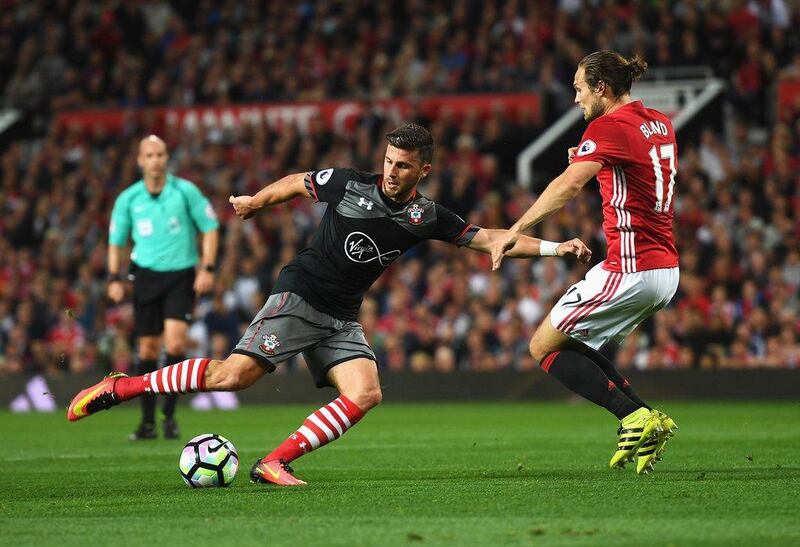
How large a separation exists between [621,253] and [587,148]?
0.65 meters

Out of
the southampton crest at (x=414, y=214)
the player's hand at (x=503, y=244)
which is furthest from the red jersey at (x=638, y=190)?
the southampton crest at (x=414, y=214)

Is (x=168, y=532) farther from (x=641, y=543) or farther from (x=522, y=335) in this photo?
(x=522, y=335)

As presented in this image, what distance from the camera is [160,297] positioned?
36.1 ft

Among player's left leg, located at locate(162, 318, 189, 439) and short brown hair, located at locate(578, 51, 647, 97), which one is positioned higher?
short brown hair, located at locate(578, 51, 647, 97)

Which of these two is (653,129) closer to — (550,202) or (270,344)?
(550,202)

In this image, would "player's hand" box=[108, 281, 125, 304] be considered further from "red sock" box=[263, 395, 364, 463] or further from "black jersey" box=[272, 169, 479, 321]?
"red sock" box=[263, 395, 364, 463]

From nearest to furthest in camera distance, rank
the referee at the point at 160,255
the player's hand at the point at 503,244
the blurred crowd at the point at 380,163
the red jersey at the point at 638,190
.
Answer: the player's hand at the point at 503,244
the red jersey at the point at 638,190
the referee at the point at 160,255
the blurred crowd at the point at 380,163

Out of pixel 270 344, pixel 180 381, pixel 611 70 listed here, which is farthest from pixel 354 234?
pixel 611 70

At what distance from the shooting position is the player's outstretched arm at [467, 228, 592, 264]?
6875 mm

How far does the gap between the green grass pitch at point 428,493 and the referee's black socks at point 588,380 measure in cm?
38

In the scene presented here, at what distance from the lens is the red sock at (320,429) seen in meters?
7.09

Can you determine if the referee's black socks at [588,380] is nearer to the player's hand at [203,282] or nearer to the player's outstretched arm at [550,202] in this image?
the player's outstretched arm at [550,202]

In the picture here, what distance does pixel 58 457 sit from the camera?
9.33m

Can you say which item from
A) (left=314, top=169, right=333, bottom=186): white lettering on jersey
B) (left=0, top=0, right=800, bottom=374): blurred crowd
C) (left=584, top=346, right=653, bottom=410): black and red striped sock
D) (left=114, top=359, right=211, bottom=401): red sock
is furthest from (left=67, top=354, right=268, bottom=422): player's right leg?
(left=0, top=0, right=800, bottom=374): blurred crowd
